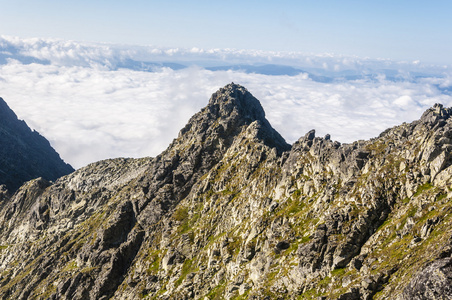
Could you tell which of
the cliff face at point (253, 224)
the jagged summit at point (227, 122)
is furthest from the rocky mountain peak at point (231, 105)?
the cliff face at point (253, 224)

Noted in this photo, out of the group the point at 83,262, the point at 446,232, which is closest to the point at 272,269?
the point at 446,232

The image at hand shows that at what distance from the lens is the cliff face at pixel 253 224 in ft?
221

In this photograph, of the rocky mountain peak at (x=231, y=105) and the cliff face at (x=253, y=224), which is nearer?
the cliff face at (x=253, y=224)

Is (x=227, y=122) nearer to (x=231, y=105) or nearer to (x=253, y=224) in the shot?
(x=231, y=105)

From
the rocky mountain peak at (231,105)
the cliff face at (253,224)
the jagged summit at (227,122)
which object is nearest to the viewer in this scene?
the cliff face at (253,224)

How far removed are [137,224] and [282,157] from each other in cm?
7502

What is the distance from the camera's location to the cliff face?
67.5m

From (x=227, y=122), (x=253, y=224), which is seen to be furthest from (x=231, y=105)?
(x=253, y=224)

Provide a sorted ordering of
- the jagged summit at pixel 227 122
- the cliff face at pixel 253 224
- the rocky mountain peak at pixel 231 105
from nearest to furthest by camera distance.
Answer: the cliff face at pixel 253 224, the jagged summit at pixel 227 122, the rocky mountain peak at pixel 231 105

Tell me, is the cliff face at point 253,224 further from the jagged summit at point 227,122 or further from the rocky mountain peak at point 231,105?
the rocky mountain peak at point 231,105

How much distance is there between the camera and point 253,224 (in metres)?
109

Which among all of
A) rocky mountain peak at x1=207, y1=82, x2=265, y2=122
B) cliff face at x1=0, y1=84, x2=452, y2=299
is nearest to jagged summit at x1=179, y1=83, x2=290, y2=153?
rocky mountain peak at x1=207, y1=82, x2=265, y2=122

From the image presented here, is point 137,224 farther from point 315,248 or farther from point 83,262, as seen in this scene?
point 315,248

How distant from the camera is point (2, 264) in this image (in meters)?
183
